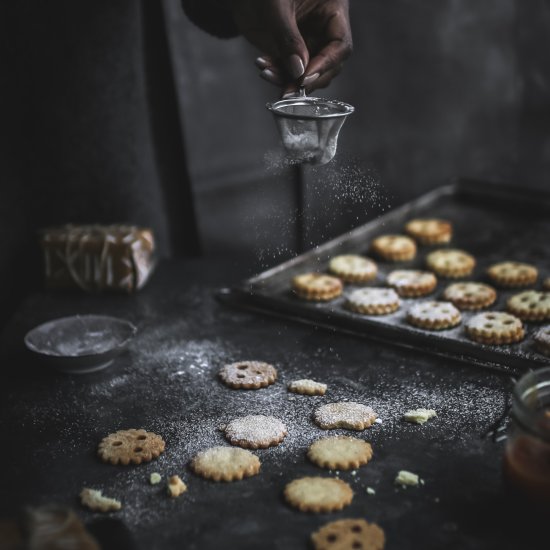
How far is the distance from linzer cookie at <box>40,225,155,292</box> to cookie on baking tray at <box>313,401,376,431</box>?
1473 mm

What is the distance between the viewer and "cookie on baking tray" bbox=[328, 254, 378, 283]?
13.3ft

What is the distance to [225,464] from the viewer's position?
8.21ft

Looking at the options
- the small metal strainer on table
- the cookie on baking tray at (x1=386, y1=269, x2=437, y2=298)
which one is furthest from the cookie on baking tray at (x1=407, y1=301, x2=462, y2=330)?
the small metal strainer on table

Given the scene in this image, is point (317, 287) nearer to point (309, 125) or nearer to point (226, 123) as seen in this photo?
point (309, 125)

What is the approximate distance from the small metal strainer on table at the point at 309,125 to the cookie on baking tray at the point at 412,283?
3.49 feet

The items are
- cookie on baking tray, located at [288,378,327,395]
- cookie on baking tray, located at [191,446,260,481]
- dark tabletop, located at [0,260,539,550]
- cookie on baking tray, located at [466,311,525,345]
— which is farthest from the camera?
cookie on baking tray, located at [466,311,525,345]

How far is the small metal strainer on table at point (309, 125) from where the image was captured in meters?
2.87

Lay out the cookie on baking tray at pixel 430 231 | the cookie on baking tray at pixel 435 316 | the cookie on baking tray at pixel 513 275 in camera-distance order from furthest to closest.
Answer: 1. the cookie on baking tray at pixel 430 231
2. the cookie on baking tray at pixel 513 275
3. the cookie on baking tray at pixel 435 316

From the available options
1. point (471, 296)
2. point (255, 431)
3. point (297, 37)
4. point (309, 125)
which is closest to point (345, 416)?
point (255, 431)

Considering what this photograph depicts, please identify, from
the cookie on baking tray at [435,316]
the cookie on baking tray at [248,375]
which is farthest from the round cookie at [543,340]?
the cookie on baking tray at [248,375]

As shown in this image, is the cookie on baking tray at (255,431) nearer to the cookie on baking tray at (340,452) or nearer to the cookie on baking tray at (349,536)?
the cookie on baking tray at (340,452)

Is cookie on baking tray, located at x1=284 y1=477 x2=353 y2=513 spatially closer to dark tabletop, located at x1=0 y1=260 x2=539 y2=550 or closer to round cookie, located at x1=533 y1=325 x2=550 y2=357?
dark tabletop, located at x1=0 y1=260 x2=539 y2=550

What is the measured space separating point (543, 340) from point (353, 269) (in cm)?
118

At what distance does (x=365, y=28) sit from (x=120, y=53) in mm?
2115
